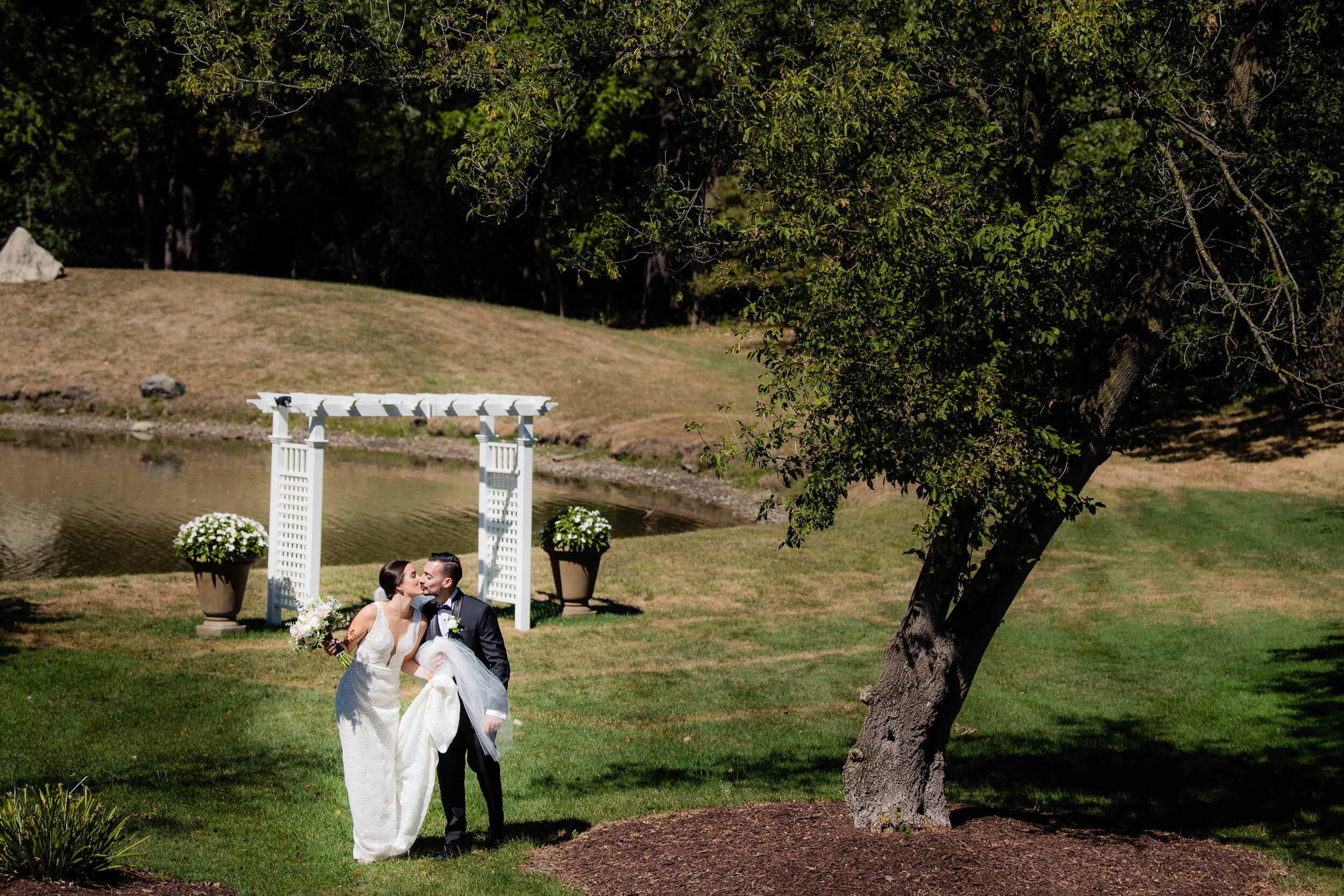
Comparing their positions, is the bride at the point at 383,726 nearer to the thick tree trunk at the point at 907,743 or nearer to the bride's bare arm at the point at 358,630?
the bride's bare arm at the point at 358,630

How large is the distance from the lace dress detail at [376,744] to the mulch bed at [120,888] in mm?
917

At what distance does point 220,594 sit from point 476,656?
7933 mm

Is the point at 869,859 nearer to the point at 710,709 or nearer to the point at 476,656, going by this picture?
the point at 476,656

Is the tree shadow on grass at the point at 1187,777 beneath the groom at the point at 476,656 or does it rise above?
beneath

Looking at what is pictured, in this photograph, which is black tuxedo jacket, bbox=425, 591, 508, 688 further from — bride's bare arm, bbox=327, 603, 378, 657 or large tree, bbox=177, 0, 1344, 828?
large tree, bbox=177, 0, 1344, 828

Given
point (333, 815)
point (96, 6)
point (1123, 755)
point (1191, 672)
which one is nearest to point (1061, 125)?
point (1123, 755)

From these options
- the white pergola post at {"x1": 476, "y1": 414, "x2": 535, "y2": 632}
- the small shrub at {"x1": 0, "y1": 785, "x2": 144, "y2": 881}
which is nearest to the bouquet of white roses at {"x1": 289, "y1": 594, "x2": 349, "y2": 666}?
the small shrub at {"x1": 0, "y1": 785, "x2": 144, "y2": 881}

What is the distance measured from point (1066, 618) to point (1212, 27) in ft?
35.0

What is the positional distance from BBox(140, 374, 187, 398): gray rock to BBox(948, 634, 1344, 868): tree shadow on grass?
114ft

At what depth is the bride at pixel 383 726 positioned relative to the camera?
7.18 metres

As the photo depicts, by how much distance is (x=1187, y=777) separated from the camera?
10.6m

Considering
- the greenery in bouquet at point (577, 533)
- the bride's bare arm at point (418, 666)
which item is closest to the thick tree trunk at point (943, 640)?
the bride's bare arm at point (418, 666)

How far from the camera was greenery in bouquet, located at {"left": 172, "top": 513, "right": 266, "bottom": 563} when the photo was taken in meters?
14.0

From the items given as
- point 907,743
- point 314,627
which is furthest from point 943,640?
point 314,627
